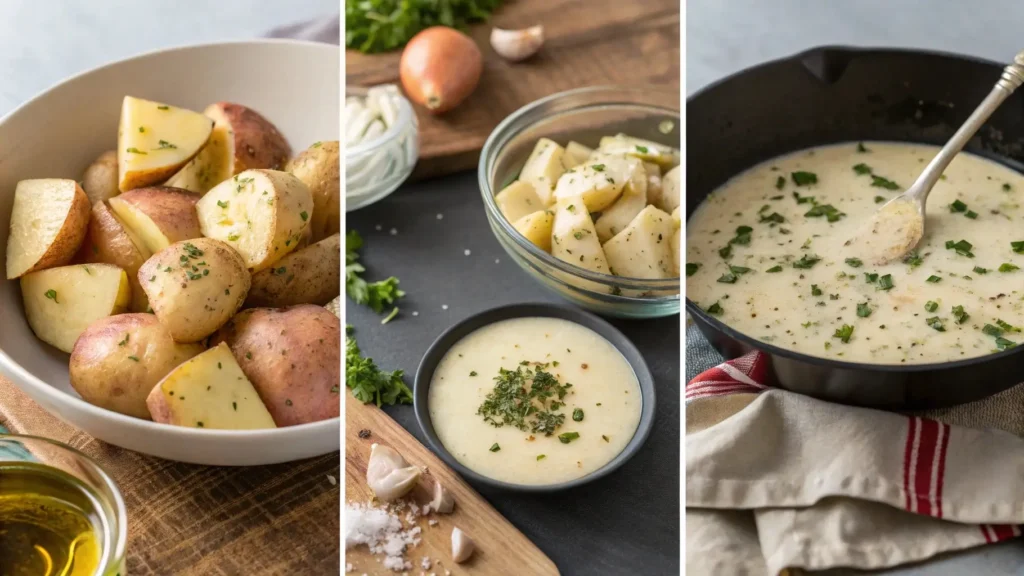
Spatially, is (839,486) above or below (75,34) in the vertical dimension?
below

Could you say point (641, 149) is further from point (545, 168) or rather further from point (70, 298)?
point (70, 298)

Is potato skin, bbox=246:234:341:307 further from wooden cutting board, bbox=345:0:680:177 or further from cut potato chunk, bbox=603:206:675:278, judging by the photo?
wooden cutting board, bbox=345:0:680:177

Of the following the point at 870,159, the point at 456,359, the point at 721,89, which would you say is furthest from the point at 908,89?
the point at 456,359

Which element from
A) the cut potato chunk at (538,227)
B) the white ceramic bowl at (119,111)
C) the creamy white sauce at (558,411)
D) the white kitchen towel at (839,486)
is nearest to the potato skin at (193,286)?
the white ceramic bowl at (119,111)

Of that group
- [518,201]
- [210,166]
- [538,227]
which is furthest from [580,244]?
[210,166]

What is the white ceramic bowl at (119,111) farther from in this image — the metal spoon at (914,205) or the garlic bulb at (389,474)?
the metal spoon at (914,205)

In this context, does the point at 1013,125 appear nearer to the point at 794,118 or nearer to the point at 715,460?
the point at 794,118
